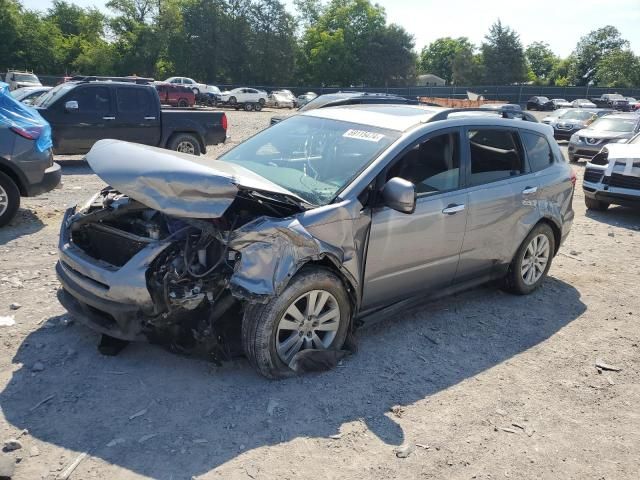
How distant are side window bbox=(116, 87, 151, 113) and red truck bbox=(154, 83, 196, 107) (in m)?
24.2

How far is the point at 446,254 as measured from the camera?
4496 millimetres

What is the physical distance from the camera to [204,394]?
351 cm

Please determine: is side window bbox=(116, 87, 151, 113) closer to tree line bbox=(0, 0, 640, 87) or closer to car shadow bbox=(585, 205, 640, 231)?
car shadow bbox=(585, 205, 640, 231)

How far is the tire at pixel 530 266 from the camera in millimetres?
5320

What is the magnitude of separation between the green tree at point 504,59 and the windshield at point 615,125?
6548 centimetres

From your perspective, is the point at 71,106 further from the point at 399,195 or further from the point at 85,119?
the point at 399,195

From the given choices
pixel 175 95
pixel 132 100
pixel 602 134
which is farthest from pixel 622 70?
pixel 132 100

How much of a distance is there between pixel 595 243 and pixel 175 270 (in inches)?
262

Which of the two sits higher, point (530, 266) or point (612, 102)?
point (612, 102)

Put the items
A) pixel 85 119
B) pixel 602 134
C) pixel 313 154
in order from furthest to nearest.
Answer: pixel 602 134 < pixel 85 119 < pixel 313 154

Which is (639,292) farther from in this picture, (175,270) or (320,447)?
(175,270)

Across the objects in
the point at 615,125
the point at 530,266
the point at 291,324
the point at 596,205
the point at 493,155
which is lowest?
the point at 596,205

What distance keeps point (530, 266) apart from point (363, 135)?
7.82ft

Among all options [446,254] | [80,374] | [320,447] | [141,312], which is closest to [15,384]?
[80,374]
